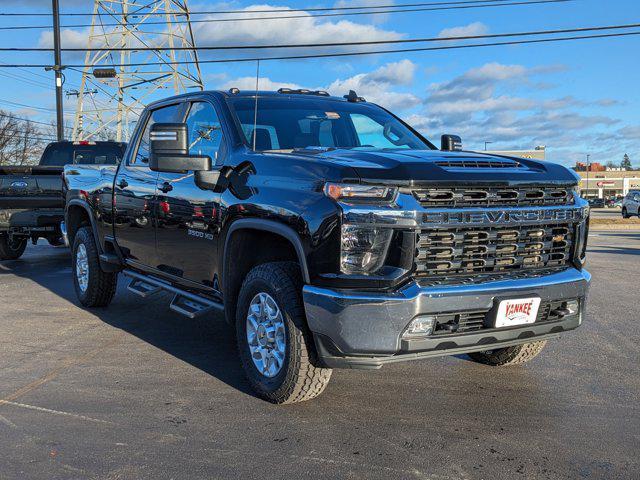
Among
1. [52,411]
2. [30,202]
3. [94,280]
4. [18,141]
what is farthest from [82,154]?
[18,141]

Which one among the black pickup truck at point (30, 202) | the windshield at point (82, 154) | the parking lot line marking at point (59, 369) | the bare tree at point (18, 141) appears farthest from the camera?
the bare tree at point (18, 141)

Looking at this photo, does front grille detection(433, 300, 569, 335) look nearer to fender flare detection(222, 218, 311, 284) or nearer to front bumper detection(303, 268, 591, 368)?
front bumper detection(303, 268, 591, 368)

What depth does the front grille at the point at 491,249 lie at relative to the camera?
3.65 metres

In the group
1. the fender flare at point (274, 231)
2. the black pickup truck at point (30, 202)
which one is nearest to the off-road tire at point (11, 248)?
the black pickup truck at point (30, 202)

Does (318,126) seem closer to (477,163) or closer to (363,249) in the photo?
(477,163)

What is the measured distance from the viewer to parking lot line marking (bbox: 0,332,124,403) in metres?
4.40

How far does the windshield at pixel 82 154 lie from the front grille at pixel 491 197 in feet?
31.3

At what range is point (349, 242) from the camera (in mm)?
3545

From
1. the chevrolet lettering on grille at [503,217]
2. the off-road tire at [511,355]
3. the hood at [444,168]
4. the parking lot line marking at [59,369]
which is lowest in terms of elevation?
the parking lot line marking at [59,369]

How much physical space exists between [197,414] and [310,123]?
236 cm

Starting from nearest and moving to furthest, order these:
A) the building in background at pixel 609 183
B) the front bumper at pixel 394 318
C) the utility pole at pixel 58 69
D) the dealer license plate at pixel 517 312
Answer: the front bumper at pixel 394 318
the dealer license plate at pixel 517 312
the utility pole at pixel 58 69
the building in background at pixel 609 183

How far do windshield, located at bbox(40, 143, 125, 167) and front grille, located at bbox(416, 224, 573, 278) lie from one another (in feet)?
31.3

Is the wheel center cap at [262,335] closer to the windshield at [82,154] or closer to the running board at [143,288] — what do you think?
the running board at [143,288]

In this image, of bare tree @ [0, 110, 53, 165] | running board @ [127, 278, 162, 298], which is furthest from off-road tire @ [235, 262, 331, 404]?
bare tree @ [0, 110, 53, 165]
